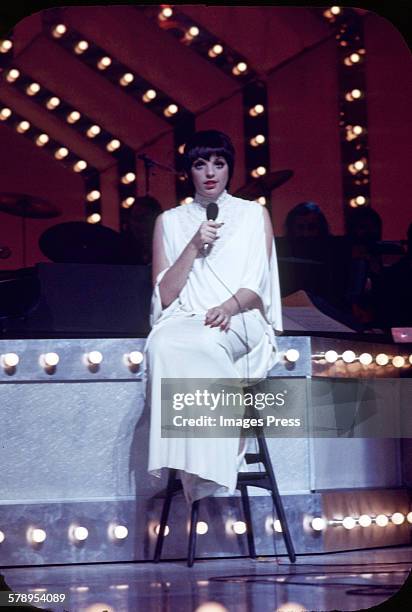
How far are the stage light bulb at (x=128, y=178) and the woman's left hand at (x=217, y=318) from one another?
3.08 meters

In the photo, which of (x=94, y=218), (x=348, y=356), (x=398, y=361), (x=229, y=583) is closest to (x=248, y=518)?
(x=348, y=356)

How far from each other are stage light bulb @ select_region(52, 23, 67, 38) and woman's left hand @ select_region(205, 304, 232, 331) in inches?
130

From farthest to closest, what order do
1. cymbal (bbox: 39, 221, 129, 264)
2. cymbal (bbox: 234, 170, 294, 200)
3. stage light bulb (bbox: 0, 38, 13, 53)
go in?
stage light bulb (bbox: 0, 38, 13, 53) → cymbal (bbox: 234, 170, 294, 200) → cymbal (bbox: 39, 221, 129, 264)

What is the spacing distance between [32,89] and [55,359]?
9.60 ft

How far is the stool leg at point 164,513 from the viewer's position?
355cm

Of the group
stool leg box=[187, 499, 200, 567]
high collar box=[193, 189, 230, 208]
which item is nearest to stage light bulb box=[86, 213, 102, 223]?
high collar box=[193, 189, 230, 208]

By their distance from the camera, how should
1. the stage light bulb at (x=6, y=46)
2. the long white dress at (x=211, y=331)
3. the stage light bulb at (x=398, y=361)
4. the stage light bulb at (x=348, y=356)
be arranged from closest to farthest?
the long white dress at (x=211, y=331), the stage light bulb at (x=348, y=356), the stage light bulb at (x=398, y=361), the stage light bulb at (x=6, y=46)

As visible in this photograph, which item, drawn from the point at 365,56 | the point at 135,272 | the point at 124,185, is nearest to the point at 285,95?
the point at 365,56

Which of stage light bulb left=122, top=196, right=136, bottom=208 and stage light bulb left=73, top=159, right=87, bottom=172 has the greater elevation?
stage light bulb left=73, top=159, right=87, bottom=172

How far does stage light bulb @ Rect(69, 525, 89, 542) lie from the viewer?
145 inches

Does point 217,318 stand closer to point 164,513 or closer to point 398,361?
point 164,513

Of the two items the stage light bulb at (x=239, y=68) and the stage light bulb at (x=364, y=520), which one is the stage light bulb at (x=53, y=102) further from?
the stage light bulb at (x=364, y=520)

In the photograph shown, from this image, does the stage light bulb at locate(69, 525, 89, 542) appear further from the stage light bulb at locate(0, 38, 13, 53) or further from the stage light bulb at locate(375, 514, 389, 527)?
the stage light bulb at locate(0, 38, 13, 53)

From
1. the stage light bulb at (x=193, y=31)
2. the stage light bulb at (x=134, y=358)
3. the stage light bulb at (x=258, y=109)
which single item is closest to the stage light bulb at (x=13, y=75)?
the stage light bulb at (x=193, y=31)
